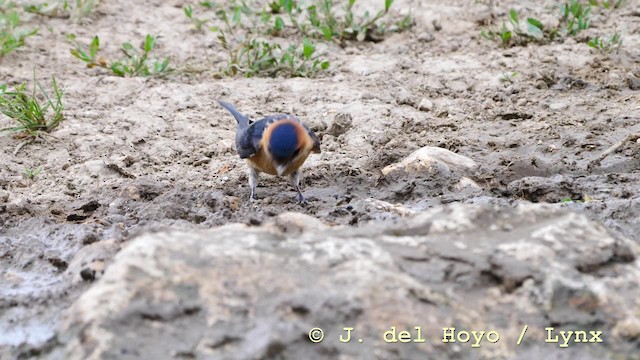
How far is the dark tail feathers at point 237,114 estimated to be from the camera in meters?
5.71

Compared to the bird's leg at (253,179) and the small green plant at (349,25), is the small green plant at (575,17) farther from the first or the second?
the bird's leg at (253,179)

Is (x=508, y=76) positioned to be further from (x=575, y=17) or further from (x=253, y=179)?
(x=253, y=179)

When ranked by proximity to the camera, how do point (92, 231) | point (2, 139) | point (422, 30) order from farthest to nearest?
point (422, 30) → point (2, 139) → point (92, 231)

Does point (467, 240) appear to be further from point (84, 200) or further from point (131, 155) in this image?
point (131, 155)

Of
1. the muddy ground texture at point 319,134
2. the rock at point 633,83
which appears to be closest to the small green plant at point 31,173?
the muddy ground texture at point 319,134

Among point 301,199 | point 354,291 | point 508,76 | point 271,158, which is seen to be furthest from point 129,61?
point 354,291

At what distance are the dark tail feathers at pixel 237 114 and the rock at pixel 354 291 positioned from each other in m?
2.67

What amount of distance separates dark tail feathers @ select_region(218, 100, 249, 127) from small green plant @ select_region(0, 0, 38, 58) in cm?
173

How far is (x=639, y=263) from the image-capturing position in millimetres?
2982

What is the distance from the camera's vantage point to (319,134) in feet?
19.6

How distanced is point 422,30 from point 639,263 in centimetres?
465

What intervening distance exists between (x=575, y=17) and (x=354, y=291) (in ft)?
16.9

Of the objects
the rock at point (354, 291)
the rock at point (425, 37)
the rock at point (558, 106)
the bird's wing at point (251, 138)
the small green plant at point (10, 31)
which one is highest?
the rock at point (354, 291)

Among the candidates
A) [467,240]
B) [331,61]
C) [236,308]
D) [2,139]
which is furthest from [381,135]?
[236,308]
